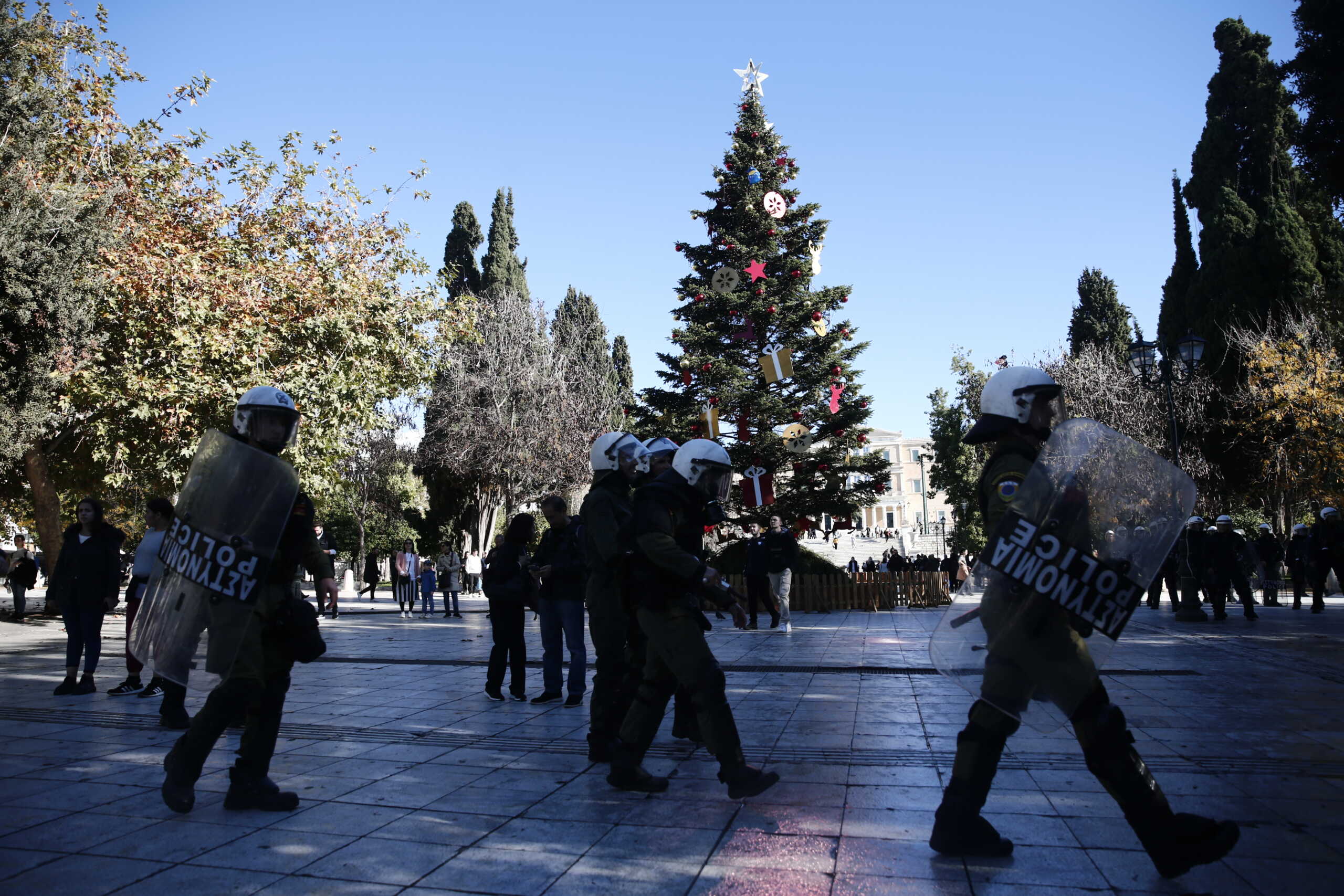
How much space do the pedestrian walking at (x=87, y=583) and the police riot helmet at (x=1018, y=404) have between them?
23.1ft

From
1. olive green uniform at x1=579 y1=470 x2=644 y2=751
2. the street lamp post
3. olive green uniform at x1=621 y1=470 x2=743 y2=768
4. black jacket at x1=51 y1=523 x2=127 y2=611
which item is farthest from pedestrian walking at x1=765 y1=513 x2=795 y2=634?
olive green uniform at x1=621 y1=470 x2=743 y2=768

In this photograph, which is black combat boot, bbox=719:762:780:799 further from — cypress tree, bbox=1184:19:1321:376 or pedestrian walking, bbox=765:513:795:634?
cypress tree, bbox=1184:19:1321:376

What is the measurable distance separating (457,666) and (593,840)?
6825 millimetres

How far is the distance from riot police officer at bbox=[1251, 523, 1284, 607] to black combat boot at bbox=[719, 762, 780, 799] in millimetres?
17779

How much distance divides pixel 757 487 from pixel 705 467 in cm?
1708

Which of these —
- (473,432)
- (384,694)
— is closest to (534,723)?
(384,694)

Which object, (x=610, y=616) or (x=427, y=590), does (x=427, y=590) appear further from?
(x=610, y=616)

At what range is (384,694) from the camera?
7.92 m

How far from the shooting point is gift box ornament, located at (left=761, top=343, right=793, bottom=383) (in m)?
19.9

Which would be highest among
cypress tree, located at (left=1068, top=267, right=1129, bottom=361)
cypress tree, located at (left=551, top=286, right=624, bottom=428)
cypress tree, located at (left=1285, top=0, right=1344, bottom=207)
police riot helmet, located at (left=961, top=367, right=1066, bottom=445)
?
cypress tree, located at (left=1068, top=267, right=1129, bottom=361)

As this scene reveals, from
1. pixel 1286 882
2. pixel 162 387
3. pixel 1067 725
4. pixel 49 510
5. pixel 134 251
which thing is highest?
pixel 134 251

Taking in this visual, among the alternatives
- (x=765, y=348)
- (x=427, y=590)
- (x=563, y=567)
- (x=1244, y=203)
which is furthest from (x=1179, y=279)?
(x=563, y=567)

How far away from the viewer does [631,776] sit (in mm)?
4461

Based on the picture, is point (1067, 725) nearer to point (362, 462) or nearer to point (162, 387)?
point (162, 387)
